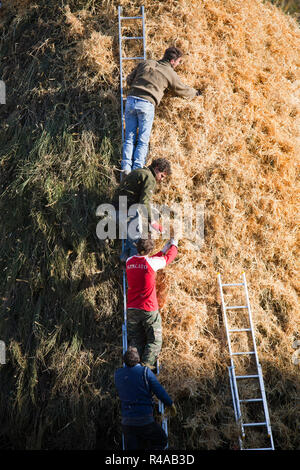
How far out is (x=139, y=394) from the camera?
5586mm

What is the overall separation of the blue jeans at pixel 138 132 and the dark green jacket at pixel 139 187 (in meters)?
0.37

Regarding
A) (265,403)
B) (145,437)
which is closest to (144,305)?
(145,437)

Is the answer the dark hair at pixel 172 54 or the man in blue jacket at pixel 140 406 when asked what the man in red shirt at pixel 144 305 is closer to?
the man in blue jacket at pixel 140 406

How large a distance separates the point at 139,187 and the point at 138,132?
984 mm

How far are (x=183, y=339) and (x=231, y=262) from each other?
1.39 meters

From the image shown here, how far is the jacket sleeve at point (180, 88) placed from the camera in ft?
24.7

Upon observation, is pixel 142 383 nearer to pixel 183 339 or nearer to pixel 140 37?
pixel 183 339

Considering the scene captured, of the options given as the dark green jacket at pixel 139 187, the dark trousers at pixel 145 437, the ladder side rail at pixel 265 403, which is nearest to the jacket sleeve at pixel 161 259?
the dark green jacket at pixel 139 187

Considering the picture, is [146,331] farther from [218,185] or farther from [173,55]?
[173,55]

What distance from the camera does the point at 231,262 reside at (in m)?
7.55

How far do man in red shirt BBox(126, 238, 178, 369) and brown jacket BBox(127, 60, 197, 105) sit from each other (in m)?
2.25

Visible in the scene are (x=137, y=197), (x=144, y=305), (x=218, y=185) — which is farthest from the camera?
(x=218, y=185)

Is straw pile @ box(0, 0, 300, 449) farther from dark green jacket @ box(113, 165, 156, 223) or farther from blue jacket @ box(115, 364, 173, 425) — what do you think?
blue jacket @ box(115, 364, 173, 425)
